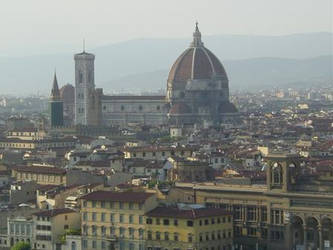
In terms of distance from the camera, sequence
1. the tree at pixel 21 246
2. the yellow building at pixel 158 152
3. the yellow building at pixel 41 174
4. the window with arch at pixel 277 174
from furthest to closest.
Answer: the yellow building at pixel 158 152 < the yellow building at pixel 41 174 < the tree at pixel 21 246 < the window with arch at pixel 277 174

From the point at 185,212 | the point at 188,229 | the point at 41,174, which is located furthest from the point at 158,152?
the point at 188,229

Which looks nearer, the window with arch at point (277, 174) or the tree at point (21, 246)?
the window with arch at point (277, 174)

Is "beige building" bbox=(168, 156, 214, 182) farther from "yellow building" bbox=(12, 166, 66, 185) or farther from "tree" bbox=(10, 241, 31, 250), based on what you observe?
"tree" bbox=(10, 241, 31, 250)

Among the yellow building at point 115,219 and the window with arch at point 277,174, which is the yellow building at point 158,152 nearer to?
the yellow building at point 115,219

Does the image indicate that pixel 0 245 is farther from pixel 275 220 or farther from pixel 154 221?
pixel 275 220

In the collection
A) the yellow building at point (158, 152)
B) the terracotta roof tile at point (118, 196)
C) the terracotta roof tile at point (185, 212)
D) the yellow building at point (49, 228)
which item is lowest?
the yellow building at point (49, 228)

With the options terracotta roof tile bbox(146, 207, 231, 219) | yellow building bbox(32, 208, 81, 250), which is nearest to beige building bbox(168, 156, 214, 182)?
yellow building bbox(32, 208, 81, 250)

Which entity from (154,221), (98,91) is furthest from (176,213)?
(98,91)

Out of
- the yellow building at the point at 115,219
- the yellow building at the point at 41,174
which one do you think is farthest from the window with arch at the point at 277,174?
the yellow building at the point at 41,174
